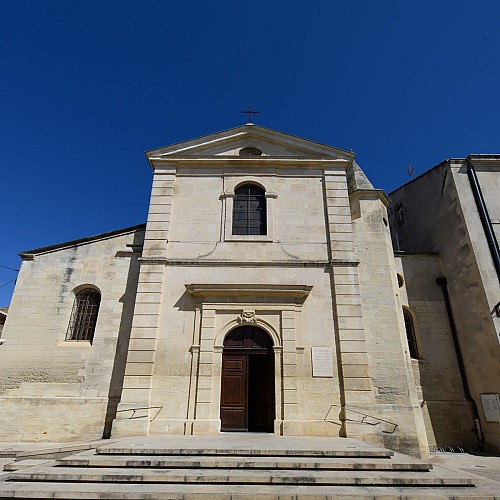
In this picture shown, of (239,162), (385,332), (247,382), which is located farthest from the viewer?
(239,162)

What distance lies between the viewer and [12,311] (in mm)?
10523

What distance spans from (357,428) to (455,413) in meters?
3.92

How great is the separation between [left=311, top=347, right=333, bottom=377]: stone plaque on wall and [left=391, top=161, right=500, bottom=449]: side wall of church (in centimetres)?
480

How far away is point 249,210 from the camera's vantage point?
38.1 ft

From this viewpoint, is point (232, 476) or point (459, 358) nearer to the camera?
point (232, 476)

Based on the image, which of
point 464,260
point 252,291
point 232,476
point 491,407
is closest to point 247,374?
point 252,291

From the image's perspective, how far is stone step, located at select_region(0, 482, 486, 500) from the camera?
13.3 feet

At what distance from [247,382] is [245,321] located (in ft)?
5.21

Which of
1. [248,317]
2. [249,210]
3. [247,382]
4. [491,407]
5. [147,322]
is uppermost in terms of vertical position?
[249,210]

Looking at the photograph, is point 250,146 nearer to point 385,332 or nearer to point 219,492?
point 385,332

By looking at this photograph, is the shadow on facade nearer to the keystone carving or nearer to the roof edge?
the roof edge

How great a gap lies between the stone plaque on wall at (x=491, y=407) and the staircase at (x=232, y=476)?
18.7ft

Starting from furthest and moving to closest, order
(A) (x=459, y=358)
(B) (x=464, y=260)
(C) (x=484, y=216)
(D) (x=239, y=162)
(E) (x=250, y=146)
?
1. (E) (x=250, y=146)
2. (D) (x=239, y=162)
3. (C) (x=484, y=216)
4. (B) (x=464, y=260)
5. (A) (x=459, y=358)

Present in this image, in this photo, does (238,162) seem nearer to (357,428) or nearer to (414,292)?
(414,292)
